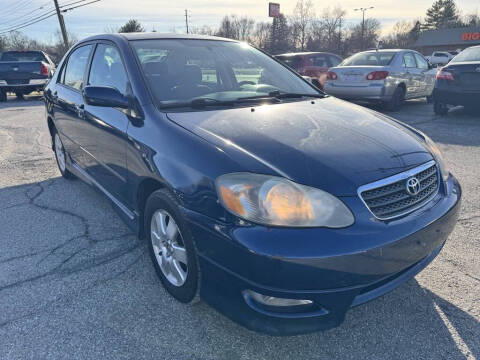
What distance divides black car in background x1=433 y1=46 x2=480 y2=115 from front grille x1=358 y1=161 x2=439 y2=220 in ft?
21.8

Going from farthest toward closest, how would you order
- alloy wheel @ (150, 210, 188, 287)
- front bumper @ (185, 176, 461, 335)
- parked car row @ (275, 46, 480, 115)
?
parked car row @ (275, 46, 480, 115), alloy wheel @ (150, 210, 188, 287), front bumper @ (185, 176, 461, 335)

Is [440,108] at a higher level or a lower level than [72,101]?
lower

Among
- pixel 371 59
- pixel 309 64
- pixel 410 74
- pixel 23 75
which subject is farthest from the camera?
pixel 23 75

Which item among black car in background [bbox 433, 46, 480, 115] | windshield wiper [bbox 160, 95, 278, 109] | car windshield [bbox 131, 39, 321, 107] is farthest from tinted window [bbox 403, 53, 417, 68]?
windshield wiper [bbox 160, 95, 278, 109]

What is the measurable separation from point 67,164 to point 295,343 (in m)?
3.44

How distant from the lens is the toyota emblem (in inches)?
79.1

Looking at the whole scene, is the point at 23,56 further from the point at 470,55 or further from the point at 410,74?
the point at 470,55

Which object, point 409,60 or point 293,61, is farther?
point 293,61

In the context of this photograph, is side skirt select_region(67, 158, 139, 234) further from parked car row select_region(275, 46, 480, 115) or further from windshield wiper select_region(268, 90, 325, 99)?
parked car row select_region(275, 46, 480, 115)

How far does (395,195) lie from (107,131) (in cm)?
211

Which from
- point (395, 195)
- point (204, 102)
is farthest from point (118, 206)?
point (395, 195)

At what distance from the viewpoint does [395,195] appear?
6.43 feet

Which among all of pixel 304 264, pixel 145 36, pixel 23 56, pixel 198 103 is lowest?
pixel 304 264

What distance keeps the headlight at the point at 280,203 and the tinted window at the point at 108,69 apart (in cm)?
142
